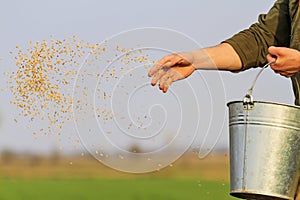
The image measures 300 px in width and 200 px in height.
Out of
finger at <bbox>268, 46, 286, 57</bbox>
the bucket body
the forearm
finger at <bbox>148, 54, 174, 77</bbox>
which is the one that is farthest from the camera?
the forearm

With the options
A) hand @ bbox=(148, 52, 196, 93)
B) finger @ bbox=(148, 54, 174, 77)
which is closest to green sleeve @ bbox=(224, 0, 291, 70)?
hand @ bbox=(148, 52, 196, 93)

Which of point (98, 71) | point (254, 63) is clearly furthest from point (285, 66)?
point (98, 71)

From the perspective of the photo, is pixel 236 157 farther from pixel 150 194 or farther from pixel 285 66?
pixel 150 194

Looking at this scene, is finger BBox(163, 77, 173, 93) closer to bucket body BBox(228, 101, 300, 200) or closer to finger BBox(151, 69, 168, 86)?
finger BBox(151, 69, 168, 86)

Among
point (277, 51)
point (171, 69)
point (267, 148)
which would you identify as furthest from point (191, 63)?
point (267, 148)

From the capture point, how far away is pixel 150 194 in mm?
20969

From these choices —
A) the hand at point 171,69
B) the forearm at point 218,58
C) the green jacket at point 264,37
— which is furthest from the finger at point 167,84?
the green jacket at point 264,37

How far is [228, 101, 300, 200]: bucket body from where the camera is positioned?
3277 mm

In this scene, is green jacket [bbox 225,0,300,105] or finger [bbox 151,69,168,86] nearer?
finger [bbox 151,69,168,86]

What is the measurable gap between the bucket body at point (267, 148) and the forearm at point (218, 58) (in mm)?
526

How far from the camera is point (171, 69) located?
3.70m

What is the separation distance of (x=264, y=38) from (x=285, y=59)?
524mm

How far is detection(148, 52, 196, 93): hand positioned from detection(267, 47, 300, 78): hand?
43cm

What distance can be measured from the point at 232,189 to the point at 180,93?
637 millimetres
